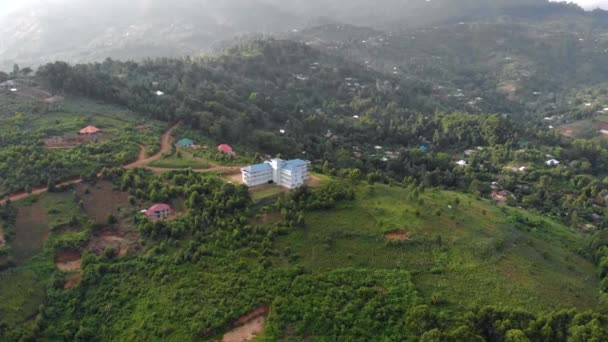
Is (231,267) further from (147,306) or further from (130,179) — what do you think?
(130,179)

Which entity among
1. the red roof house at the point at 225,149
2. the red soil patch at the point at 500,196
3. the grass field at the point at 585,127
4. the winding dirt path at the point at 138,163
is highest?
the winding dirt path at the point at 138,163

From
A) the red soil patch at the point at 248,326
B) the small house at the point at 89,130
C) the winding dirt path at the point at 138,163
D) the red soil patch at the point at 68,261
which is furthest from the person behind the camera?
the small house at the point at 89,130

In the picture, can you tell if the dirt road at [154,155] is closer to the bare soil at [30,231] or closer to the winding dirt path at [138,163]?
the winding dirt path at [138,163]

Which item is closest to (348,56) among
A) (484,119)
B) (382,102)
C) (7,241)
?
(382,102)

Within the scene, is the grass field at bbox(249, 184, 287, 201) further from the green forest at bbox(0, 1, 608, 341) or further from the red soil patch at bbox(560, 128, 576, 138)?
the red soil patch at bbox(560, 128, 576, 138)

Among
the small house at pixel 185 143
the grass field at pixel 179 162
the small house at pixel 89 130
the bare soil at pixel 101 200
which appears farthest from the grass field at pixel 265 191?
the small house at pixel 89 130

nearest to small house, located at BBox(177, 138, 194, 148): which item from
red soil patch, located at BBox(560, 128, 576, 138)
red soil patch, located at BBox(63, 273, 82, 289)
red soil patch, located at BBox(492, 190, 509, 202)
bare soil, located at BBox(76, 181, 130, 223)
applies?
bare soil, located at BBox(76, 181, 130, 223)

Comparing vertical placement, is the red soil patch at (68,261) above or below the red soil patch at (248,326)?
above
